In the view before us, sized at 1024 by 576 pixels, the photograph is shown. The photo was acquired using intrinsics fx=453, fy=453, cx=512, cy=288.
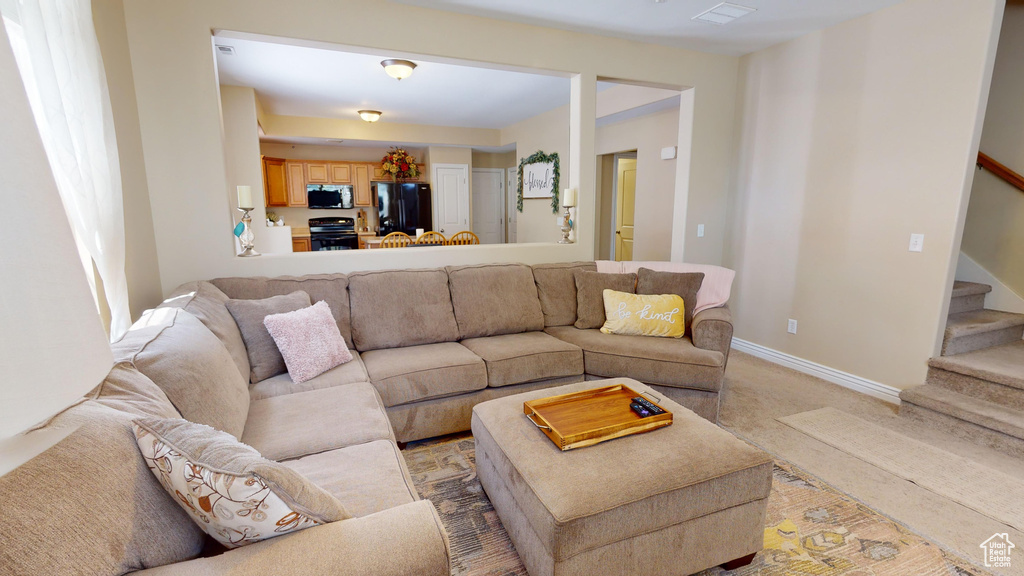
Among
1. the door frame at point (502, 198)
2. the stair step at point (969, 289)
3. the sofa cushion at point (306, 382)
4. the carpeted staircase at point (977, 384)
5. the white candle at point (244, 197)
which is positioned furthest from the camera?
the door frame at point (502, 198)

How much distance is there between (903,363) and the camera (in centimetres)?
307

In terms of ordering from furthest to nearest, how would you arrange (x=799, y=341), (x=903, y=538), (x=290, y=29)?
(x=799, y=341) → (x=290, y=29) → (x=903, y=538)

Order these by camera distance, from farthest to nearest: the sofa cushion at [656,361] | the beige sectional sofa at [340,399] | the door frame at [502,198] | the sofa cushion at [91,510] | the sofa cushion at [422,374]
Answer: the door frame at [502,198] → the sofa cushion at [656,361] → the sofa cushion at [422,374] → the beige sectional sofa at [340,399] → the sofa cushion at [91,510]

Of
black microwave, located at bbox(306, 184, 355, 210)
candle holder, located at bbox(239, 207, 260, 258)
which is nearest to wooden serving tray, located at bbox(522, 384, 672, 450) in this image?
candle holder, located at bbox(239, 207, 260, 258)

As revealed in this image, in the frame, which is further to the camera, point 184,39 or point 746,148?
point 746,148

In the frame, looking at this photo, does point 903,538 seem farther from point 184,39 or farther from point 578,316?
point 184,39

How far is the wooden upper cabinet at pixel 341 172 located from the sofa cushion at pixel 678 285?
19.0ft

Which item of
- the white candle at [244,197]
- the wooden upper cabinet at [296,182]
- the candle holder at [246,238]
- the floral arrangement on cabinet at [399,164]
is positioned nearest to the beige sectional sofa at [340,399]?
the candle holder at [246,238]

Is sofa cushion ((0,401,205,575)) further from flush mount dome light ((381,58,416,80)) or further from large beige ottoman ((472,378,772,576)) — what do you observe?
flush mount dome light ((381,58,416,80))

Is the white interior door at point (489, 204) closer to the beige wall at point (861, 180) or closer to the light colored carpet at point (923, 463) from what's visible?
the beige wall at point (861, 180)

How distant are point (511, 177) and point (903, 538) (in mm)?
7463

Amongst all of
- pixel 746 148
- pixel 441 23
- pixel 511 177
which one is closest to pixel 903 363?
pixel 746 148

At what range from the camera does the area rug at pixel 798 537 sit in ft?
5.49

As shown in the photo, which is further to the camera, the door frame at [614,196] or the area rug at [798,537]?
the door frame at [614,196]
